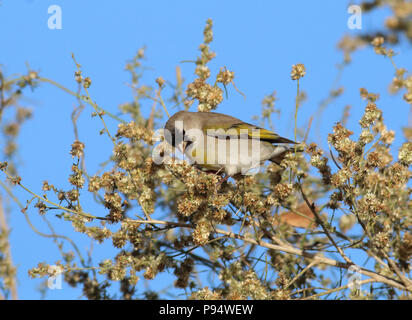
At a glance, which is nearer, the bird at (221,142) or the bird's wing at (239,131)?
the bird at (221,142)

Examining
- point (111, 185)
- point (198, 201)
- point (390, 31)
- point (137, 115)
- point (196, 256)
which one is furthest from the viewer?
point (137, 115)

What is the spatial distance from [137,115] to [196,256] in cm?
160

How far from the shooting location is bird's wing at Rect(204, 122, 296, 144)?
424 centimetres

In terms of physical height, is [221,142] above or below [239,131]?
below

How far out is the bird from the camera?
4.12 meters

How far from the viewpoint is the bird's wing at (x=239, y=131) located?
4.24 m

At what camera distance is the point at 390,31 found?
3.78 metres

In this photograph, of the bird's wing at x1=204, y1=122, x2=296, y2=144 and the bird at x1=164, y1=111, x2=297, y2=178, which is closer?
the bird at x1=164, y1=111, x2=297, y2=178

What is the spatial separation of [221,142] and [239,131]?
19cm

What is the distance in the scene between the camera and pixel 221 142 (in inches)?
170

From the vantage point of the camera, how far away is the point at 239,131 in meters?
4.37

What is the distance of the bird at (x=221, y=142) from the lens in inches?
162
